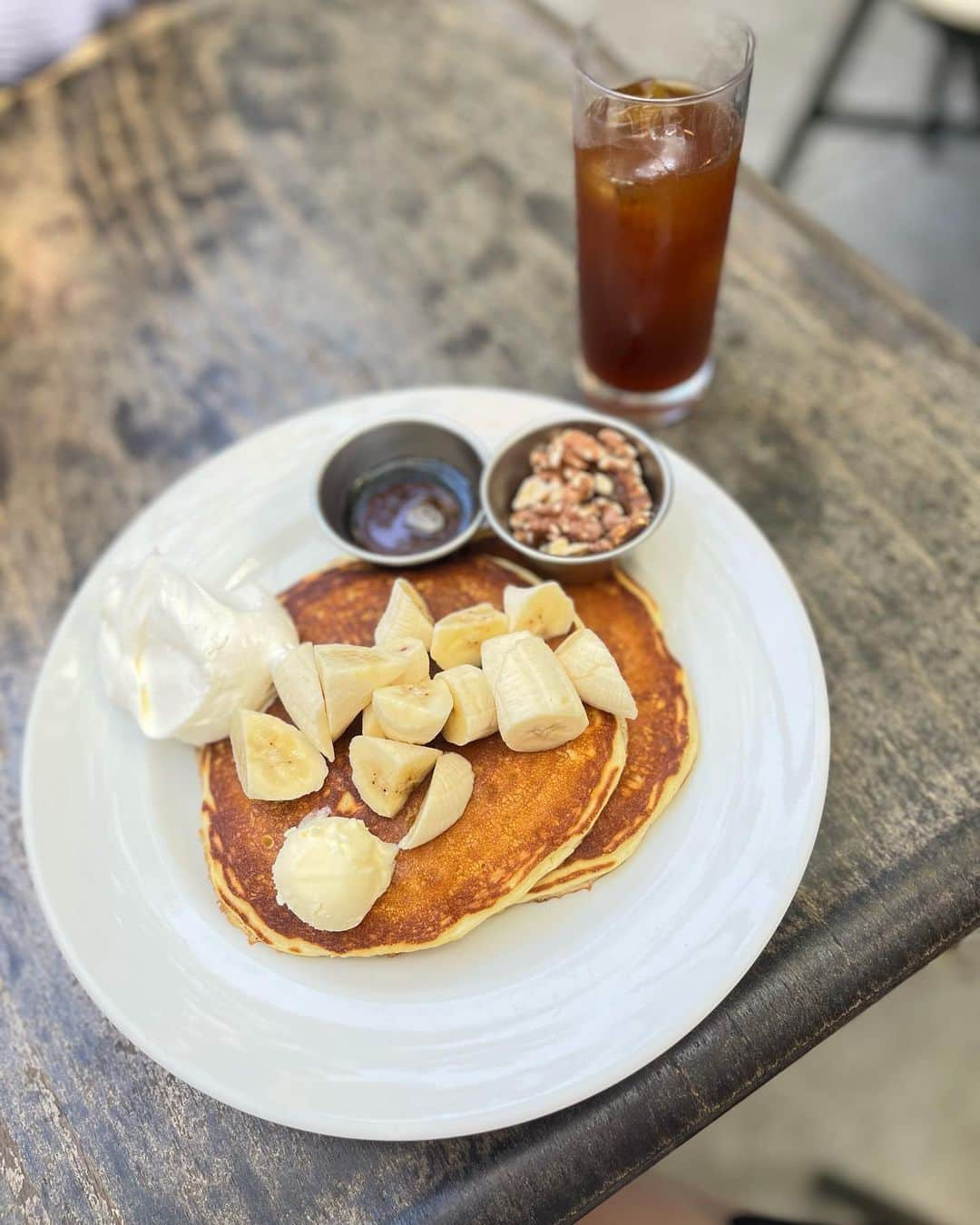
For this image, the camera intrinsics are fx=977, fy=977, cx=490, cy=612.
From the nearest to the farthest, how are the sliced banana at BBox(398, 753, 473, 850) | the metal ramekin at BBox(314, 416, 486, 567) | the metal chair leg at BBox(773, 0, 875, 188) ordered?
the sliced banana at BBox(398, 753, 473, 850) < the metal ramekin at BBox(314, 416, 486, 567) < the metal chair leg at BBox(773, 0, 875, 188)

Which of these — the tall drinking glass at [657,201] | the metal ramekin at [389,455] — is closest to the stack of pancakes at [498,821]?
the metal ramekin at [389,455]

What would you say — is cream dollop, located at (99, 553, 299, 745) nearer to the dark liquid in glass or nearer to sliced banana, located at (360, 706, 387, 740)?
sliced banana, located at (360, 706, 387, 740)

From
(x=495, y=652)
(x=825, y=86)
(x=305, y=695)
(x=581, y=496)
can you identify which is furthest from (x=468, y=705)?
(x=825, y=86)

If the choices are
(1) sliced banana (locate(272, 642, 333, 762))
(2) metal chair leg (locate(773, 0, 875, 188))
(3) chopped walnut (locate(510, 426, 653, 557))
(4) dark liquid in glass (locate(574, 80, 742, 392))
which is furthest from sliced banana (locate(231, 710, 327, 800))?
(2) metal chair leg (locate(773, 0, 875, 188))

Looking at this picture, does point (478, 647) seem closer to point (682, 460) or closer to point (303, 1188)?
point (682, 460)

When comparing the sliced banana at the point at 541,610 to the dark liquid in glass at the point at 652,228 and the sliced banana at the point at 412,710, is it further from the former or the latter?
the dark liquid in glass at the point at 652,228

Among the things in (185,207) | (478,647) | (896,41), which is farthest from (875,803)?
(896,41)

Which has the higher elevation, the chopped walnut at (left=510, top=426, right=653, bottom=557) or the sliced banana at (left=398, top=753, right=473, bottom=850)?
the chopped walnut at (left=510, top=426, right=653, bottom=557)
